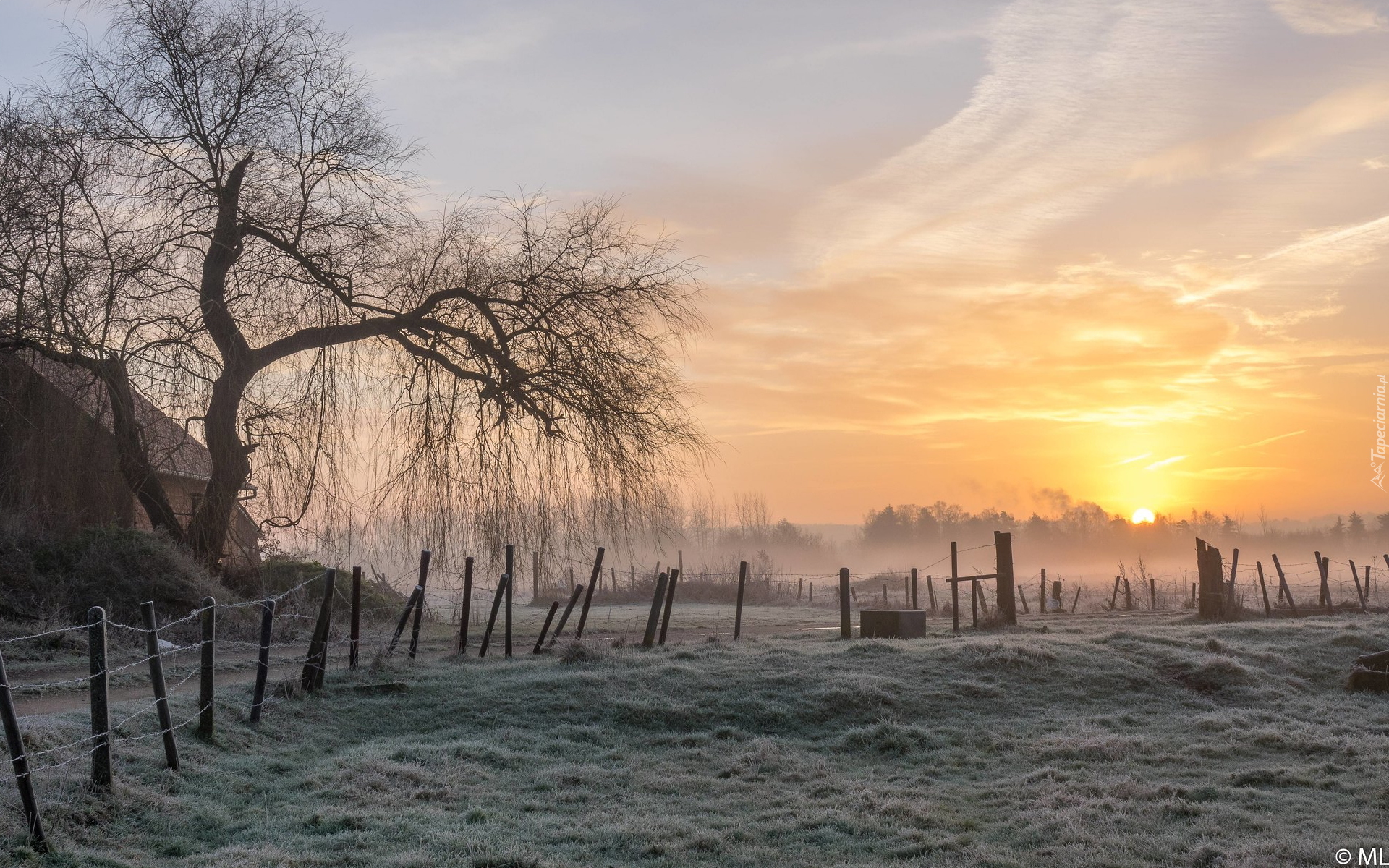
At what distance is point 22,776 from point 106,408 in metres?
10.7

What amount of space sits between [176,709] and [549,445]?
251 inches

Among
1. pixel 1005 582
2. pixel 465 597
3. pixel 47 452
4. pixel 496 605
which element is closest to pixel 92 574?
pixel 47 452

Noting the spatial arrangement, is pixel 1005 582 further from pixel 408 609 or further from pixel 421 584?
pixel 408 609

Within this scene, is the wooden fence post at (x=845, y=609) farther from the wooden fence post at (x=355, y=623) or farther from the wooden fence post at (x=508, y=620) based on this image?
the wooden fence post at (x=355, y=623)

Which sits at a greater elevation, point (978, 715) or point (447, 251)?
point (447, 251)

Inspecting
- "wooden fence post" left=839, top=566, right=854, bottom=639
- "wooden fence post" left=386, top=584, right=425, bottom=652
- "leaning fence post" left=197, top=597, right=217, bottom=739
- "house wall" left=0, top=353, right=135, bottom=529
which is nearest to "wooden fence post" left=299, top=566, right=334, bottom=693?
"wooden fence post" left=386, top=584, right=425, bottom=652

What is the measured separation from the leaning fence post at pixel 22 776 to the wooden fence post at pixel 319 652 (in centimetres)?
541

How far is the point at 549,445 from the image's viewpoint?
1480 cm

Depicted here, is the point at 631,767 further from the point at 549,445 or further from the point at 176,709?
the point at 549,445

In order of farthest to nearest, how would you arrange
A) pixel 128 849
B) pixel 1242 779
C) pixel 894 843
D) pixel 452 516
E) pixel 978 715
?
pixel 452 516
pixel 978 715
pixel 1242 779
pixel 894 843
pixel 128 849

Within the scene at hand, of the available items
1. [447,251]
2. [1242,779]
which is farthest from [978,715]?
[447,251]

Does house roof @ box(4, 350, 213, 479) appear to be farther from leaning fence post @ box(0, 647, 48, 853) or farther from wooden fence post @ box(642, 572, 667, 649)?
leaning fence post @ box(0, 647, 48, 853)

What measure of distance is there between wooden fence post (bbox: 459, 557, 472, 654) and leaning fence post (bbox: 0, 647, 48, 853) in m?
7.82

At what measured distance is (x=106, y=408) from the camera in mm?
15469
